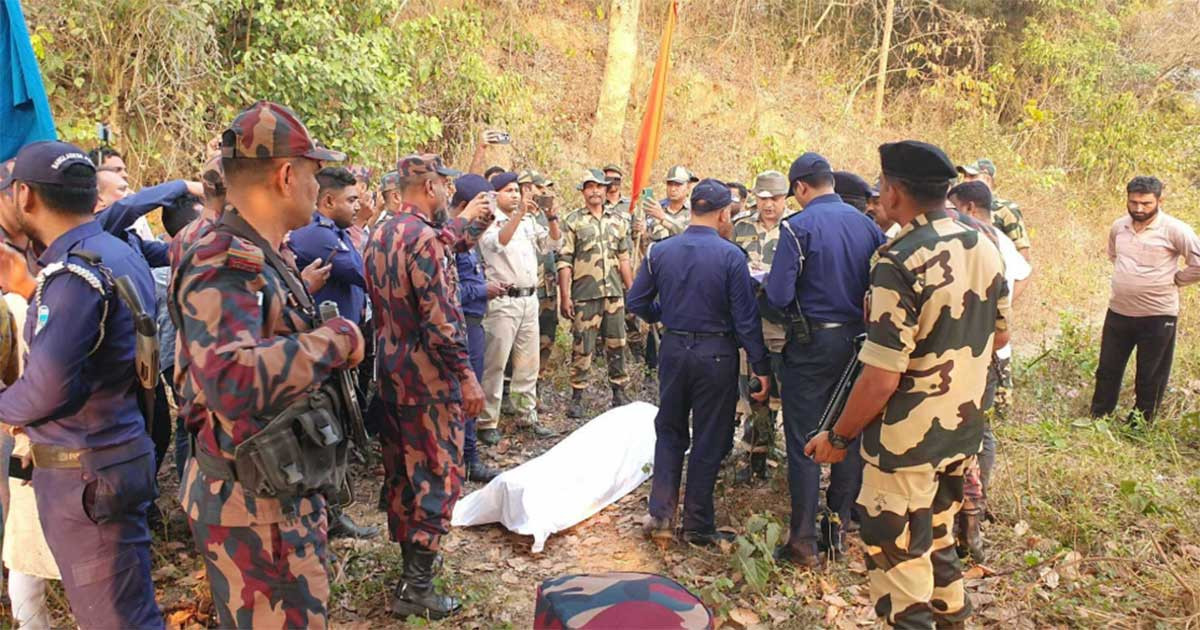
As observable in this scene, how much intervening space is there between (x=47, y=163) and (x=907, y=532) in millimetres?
3618

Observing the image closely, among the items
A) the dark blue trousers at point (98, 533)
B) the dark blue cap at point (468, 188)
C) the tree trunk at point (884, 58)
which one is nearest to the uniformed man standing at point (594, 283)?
the dark blue cap at point (468, 188)

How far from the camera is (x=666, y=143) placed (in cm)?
1602

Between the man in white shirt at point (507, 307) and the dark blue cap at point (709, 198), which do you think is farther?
the man in white shirt at point (507, 307)

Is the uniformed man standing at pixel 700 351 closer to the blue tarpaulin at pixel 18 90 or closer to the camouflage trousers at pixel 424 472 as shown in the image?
the camouflage trousers at pixel 424 472

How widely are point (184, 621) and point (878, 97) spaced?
60.6 ft

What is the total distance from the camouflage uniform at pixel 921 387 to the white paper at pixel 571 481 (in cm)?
221

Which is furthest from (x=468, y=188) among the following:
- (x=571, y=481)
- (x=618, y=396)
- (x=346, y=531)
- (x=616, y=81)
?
(x=616, y=81)

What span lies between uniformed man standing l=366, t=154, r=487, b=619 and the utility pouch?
1.44 metres

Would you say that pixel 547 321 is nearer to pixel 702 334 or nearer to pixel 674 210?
pixel 674 210

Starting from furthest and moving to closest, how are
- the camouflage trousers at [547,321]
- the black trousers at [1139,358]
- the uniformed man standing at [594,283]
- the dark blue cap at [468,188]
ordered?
the camouflage trousers at [547,321] < the uniformed man standing at [594,283] < the black trousers at [1139,358] < the dark blue cap at [468,188]

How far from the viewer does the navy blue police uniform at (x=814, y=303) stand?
14.2ft

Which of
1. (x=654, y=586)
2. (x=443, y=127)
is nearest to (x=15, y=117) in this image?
(x=654, y=586)

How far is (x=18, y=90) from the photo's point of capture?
4.31 m

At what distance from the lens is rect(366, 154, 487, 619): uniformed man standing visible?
3883 millimetres
